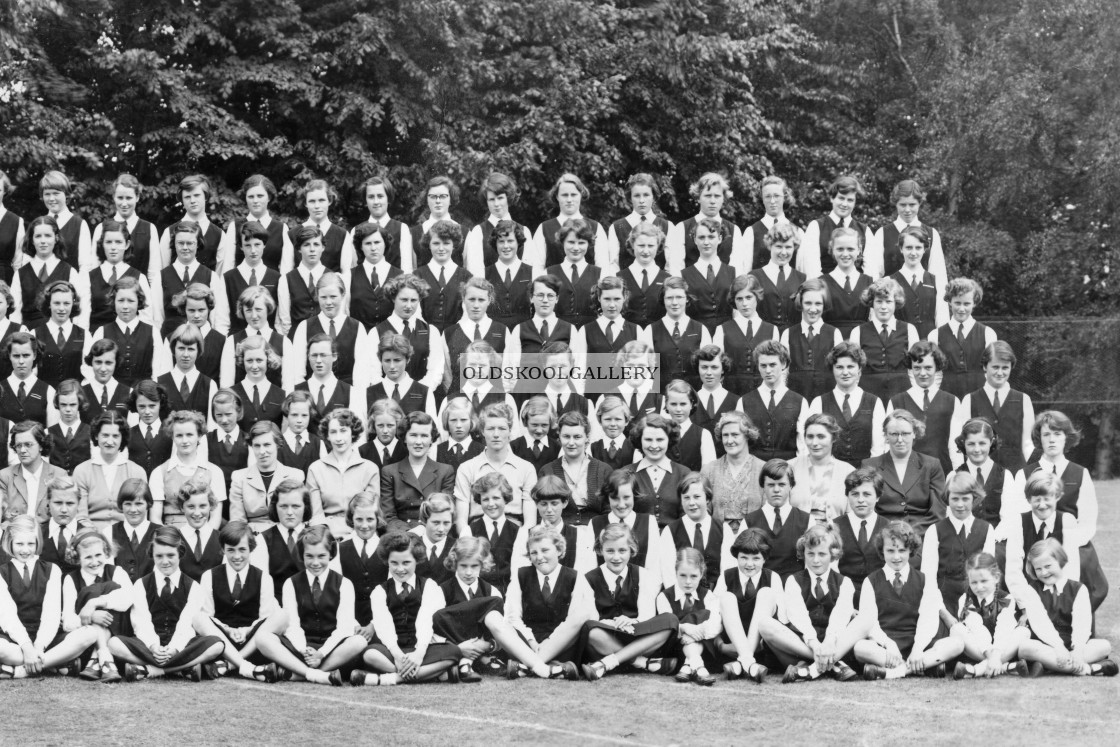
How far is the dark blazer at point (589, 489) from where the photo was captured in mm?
7441

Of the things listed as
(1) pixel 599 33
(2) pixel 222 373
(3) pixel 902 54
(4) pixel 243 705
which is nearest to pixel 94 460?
(2) pixel 222 373

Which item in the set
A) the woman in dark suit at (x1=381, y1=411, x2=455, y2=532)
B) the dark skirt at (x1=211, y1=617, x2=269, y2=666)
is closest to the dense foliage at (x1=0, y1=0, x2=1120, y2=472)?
the woman in dark suit at (x1=381, y1=411, x2=455, y2=532)

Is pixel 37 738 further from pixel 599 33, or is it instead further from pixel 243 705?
pixel 599 33

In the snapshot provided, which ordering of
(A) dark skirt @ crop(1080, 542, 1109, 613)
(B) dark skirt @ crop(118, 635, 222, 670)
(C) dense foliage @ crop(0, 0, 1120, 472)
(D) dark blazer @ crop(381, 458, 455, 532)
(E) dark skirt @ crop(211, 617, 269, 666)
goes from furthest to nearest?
1. (C) dense foliage @ crop(0, 0, 1120, 472)
2. (D) dark blazer @ crop(381, 458, 455, 532)
3. (A) dark skirt @ crop(1080, 542, 1109, 613)
4. (E) dark skirt @ crop(211, 617, 269, 666)
5. (B) dark skirt @ crop(118, 635, 222, 670)

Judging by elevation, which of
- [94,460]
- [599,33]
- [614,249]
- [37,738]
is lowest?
[37,738]

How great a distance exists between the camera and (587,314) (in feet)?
29.9

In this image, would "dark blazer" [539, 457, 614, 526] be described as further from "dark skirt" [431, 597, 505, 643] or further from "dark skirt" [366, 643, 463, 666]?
"dark skirt" [366, 643, 463, 666]

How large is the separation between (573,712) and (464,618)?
1.00 meters

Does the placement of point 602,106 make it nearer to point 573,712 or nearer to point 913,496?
point 913,496

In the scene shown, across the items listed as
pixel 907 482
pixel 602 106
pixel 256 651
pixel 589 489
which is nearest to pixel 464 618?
pixel 256 651

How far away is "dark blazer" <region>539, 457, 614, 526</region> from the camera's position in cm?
744

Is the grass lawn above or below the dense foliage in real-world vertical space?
below

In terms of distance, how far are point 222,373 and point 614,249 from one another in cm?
269

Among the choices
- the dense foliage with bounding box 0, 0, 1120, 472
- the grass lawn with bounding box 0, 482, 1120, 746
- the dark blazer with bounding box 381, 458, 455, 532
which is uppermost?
the dense foliage with bounding box 0, 0, 1120, 472
